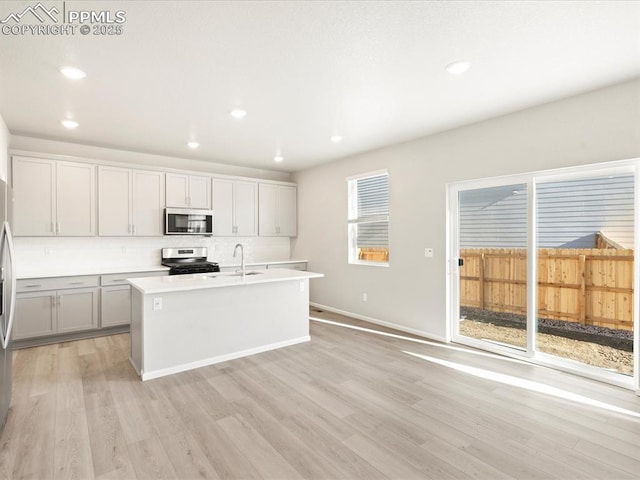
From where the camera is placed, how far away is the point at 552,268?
349cm

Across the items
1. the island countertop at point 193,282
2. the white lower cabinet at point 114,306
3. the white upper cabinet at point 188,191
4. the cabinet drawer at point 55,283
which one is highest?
the white upper cabinet at point 188,191

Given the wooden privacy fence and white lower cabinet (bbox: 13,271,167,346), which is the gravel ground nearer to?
the wooden privacy fence

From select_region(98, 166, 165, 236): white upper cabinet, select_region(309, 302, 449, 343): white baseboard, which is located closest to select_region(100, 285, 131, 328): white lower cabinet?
select_region(98, 166, 165, 236): white upper cabinet

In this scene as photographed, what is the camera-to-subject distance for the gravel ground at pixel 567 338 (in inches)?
123

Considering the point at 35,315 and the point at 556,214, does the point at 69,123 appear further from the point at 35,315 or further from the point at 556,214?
the point at 556,214

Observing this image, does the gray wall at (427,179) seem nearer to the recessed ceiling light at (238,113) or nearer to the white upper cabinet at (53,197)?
the recessed ceiling light at (238,113)

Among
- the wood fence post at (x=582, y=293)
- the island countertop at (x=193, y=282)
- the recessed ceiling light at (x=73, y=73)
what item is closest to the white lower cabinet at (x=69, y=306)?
the island countertop at (x=193, y=282)

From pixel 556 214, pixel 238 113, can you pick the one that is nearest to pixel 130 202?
pixel 238 113

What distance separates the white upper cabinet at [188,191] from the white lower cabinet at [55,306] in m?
1.61

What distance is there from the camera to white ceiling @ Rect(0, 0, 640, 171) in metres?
2.03

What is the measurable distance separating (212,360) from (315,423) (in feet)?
5.26

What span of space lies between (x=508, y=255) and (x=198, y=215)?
4.45 meters

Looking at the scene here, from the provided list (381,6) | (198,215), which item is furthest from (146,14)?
(198,215)

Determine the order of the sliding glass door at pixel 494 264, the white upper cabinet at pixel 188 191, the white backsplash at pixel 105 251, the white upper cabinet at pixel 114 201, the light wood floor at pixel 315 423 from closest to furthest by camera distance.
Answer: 1. the light wood floor at pixel 315 423
2. the sliding glass door at pixel 494 264
3. the white backsplash at pixel 105 251
4. the white upper cabinet at pixel 114 201
5. the white upper cabinet at pixel 188 191
